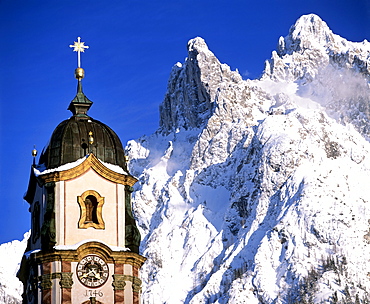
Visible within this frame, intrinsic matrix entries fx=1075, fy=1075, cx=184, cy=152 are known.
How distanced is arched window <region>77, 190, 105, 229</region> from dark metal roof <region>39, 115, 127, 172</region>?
8.45ft

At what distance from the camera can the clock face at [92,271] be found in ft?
213

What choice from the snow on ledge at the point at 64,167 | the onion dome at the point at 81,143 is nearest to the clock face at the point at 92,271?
the snow on ledge at the point at 64,167

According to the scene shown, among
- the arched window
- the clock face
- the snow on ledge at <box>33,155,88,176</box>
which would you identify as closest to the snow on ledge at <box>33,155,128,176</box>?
the snow on ledge at <box>33,155,88,176</box>

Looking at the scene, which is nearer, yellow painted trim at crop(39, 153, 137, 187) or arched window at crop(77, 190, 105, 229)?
arched window at crop(77, 190, 105, 229)

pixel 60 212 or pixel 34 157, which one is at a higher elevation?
pixel 34 157

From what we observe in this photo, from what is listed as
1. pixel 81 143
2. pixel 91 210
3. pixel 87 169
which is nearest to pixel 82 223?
pixel 91 210

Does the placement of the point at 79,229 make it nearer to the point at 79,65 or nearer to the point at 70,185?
the point at 70,185

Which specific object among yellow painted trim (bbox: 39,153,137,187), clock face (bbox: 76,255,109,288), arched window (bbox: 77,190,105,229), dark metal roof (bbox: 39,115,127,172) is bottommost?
clock face (bbox: 76,255,109,288)

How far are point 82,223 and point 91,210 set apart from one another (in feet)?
4.37

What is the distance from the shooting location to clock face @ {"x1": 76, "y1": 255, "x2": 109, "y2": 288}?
64812 millimetres

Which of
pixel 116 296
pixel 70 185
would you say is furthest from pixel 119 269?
pixel 70 185

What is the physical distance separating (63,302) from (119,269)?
166 inches

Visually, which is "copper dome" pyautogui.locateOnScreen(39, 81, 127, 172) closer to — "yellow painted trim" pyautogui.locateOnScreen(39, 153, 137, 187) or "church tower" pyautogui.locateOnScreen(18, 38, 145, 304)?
"church tower" pyautogui.locateOnScreen(18, 38, 145, 304)

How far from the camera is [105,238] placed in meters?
66.5
